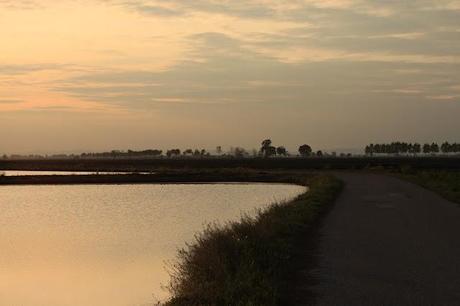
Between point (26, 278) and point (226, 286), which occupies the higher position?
point (226, 286)

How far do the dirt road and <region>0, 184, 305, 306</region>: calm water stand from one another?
13.1ft

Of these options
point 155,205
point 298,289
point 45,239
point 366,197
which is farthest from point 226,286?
point 155,205

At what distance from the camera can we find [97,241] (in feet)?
75.8

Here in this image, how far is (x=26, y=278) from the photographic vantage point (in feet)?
56.0

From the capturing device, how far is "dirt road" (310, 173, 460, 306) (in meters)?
10.7

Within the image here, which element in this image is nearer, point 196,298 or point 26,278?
point 196,298

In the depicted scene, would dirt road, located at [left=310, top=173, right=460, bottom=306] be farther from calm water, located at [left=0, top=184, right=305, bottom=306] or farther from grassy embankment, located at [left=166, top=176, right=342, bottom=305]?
calm water, located at [left=0, top=184, right=305, bottom=306]

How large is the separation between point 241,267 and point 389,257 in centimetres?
394

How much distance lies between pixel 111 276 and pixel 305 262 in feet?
17.2

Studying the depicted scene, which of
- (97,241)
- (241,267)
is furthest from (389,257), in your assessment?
(97,241)

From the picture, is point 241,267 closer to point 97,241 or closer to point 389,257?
point 389,257

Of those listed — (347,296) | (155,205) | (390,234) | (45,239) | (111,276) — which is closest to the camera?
(347,296)

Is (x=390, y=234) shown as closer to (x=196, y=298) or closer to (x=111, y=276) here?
(x=111, y=276)

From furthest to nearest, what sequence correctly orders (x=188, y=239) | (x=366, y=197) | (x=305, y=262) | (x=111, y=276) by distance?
(x=366, y=197), (x=188, y=239), (x=111, y=276), (x=305, y=262)
